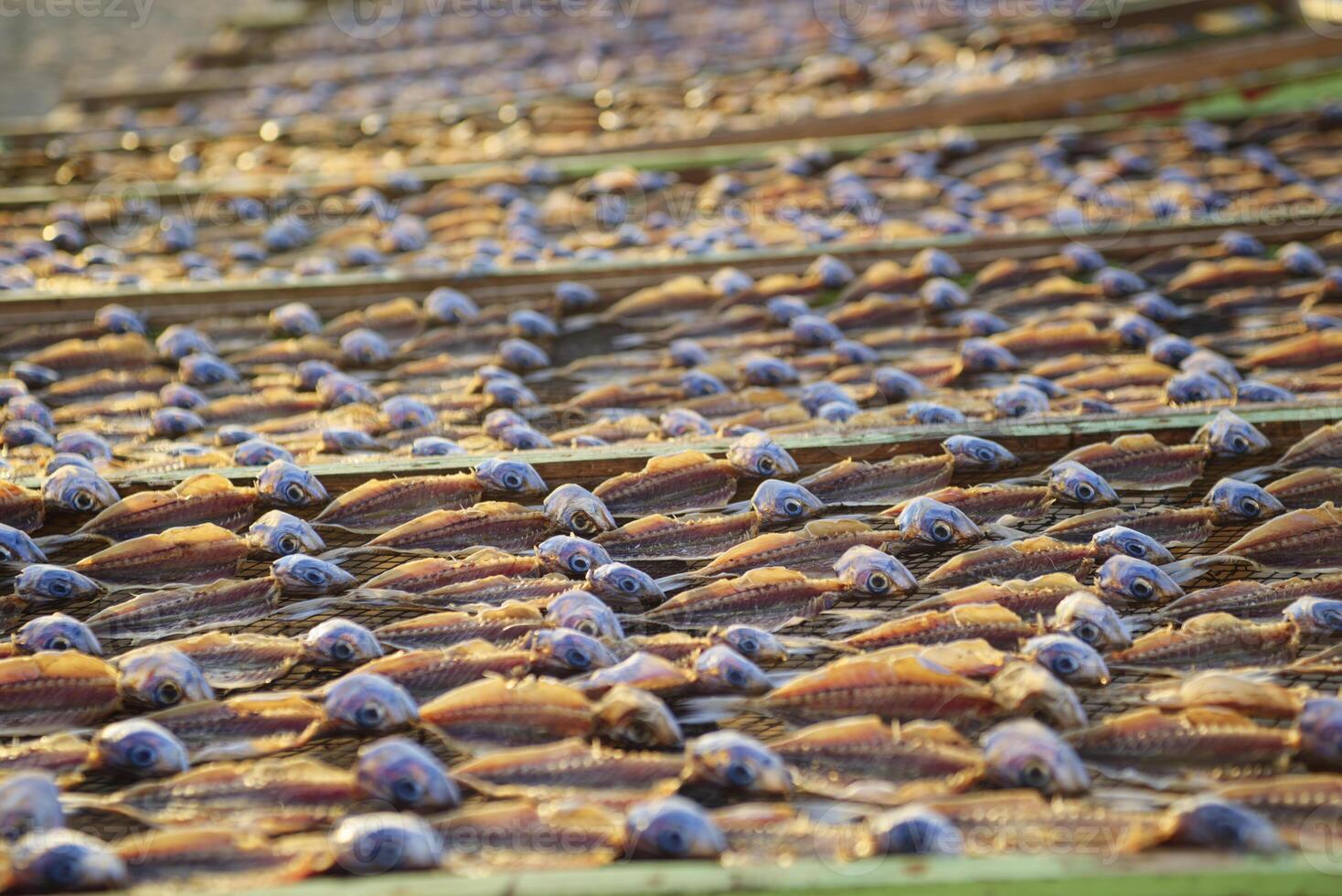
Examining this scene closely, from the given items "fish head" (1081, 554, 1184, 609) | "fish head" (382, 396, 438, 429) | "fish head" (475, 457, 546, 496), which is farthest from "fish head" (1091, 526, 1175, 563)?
"fish head" (382, 396, 438, 429)

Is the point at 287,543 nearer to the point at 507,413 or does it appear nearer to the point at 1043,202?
the point at 507,413

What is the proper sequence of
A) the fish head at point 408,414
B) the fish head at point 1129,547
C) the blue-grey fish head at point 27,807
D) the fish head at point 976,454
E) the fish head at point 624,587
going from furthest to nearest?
the fish head at point 408,414 → the fish head at point 976,454 → the fish head at point 1129,547 → the fish head at point 624,587 → the blue-grey fish head at point 27,807

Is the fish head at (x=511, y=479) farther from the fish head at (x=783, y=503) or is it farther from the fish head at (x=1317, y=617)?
the fish head at (x=1317, y=617)

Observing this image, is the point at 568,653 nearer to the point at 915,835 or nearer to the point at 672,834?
the point at 672,834

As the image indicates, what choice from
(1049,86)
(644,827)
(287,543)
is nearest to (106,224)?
(287,543)

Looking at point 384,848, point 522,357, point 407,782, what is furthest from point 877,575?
point 522,357

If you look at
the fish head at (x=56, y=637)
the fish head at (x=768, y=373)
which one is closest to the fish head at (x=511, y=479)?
the fish head at (x=56, y=637)

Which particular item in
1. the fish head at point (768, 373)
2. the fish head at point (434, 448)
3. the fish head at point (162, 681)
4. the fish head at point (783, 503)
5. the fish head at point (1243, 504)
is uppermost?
the fish head at point (768, 373)
